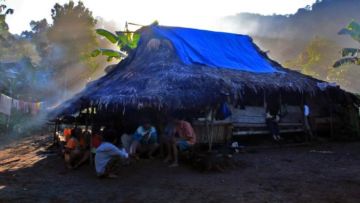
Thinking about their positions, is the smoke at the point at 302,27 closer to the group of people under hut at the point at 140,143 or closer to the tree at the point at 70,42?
the tree at the point at 70,42

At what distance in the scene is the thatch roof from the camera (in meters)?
10.0

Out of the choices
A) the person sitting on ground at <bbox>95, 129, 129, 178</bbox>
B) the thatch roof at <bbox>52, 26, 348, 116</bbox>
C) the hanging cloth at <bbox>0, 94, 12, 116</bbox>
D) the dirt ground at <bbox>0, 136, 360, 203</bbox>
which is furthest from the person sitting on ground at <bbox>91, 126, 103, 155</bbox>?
the hanging cloth at <bbox>0, 94, 12, 116</bbox>

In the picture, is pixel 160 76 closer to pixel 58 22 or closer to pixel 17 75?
pixel 17 75

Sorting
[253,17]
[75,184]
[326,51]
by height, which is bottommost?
[75,184]

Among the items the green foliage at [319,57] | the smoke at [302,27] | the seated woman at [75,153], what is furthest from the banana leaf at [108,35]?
the smoke at [302,27]

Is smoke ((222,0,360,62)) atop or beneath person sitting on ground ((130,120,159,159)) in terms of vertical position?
atop

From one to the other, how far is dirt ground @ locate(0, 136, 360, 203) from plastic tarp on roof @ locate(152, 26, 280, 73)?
156 inches

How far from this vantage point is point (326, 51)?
3959cm

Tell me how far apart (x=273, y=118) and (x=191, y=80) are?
13.6 ft

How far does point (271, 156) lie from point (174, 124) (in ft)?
10.0

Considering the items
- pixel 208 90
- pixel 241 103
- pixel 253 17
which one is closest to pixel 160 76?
pixel 208 90

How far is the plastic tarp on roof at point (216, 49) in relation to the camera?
13.3 m

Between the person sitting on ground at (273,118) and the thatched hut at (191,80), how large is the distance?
0.44m

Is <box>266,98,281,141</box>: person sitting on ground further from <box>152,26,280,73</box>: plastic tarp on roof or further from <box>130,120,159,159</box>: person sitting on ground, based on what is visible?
<box>130,120,159,159</box>: person sitting on ground
